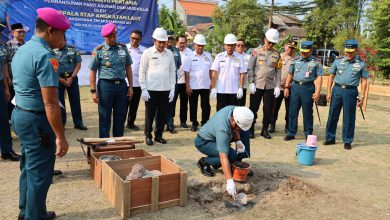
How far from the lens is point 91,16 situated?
9.05 meters

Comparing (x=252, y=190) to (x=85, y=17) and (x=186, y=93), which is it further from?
(x=85, y=17)

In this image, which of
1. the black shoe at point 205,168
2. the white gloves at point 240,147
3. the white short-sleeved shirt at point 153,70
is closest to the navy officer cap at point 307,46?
the white short-sleeved shirt at point 153,70

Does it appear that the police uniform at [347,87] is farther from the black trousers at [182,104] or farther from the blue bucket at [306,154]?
the black trousers at [182,104]

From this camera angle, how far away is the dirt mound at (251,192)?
3658 mm

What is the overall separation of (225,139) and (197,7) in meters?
59.7

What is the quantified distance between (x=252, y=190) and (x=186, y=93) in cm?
340

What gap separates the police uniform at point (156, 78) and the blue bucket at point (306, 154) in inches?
93.2

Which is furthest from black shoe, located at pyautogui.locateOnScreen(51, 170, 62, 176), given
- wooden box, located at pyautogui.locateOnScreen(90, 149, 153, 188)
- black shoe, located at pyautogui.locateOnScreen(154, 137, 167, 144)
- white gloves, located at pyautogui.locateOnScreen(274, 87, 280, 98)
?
white gloves, located at pyautogui.locateOnScreen(274, 87, 280, 98)

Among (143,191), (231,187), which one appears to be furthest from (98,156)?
(231,187)

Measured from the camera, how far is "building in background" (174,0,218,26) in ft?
189

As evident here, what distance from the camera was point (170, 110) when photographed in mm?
6926

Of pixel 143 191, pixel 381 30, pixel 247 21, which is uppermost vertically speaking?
pixel 247 21

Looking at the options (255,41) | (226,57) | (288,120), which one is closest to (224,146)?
(226,57)

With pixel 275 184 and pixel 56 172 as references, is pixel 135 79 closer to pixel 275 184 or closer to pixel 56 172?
pixel 56 172
